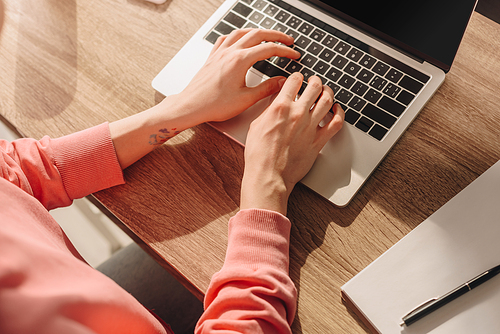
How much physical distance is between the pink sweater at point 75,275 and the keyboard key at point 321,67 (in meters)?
0.27

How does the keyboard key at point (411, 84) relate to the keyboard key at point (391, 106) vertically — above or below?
above

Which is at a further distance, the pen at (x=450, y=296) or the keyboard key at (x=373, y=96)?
the keyboard key at (x=373, y=96)

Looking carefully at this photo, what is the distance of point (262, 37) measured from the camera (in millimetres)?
629

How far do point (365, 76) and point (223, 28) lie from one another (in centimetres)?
29

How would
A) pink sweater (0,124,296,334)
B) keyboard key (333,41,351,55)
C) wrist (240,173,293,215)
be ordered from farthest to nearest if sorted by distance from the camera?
1. keyboard key (333,41,351,55)
2. wrist (240,173,293,215)
3. pink sweater (0,124,296,334)

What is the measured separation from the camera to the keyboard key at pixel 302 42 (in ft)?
2.11

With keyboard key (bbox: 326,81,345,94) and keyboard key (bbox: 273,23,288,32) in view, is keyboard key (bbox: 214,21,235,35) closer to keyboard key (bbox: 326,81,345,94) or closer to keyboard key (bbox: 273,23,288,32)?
keyboard key (bbox: 273,23,288,32)

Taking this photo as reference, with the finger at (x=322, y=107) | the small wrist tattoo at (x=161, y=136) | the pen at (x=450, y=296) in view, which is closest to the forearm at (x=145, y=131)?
the small wrist tattoo at (x=161, y=136)

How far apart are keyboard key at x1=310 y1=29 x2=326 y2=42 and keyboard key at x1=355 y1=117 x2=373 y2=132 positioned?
6.8 inches

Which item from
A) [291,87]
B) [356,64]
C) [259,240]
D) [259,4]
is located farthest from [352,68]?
[259,240]

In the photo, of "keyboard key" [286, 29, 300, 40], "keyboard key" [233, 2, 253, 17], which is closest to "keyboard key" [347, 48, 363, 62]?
"keyboard key" [286, 29, 300, 40]

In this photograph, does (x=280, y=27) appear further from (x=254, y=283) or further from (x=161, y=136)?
(x=254, y=283)

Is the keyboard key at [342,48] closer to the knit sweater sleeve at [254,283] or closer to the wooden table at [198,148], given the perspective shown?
the wooden table at [198,148]

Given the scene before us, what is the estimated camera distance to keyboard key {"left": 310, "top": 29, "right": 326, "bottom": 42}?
64 centimetres
